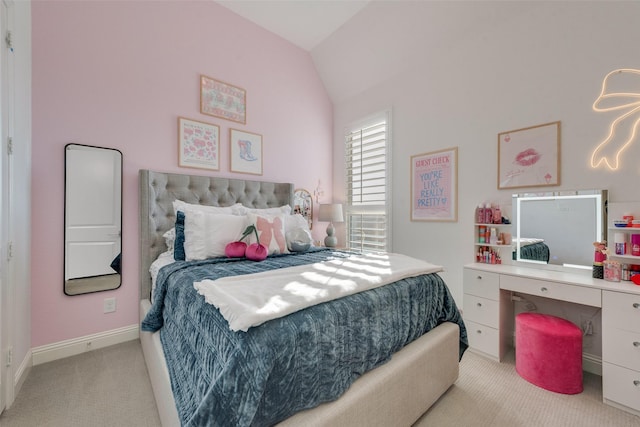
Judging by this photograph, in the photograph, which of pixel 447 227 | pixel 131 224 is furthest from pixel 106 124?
pixel 447 227

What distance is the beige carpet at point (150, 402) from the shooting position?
4.77ft

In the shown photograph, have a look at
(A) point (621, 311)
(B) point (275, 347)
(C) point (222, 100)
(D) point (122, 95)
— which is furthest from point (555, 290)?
(D) point (122, 95)

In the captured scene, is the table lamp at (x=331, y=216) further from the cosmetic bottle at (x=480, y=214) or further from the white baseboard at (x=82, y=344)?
the white baseboard at (x=82, y=344)

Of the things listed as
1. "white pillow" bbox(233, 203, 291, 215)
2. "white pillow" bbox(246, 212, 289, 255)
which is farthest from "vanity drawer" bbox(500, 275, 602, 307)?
"white pillow" bbox(233, 203, 291, 215)

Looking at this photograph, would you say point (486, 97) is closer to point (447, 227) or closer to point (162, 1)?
point (447, 227)

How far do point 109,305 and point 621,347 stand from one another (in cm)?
359

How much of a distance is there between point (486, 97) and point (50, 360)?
4.18 meters

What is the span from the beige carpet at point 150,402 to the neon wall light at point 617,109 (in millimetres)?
1559

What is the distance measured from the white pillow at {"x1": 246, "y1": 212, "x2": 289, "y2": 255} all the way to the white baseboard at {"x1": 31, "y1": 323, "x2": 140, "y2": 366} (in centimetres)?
137

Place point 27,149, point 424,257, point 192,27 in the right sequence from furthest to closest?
point 424,257 < point 192,27 < point 27,149

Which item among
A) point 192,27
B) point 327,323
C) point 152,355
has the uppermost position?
point 192,27

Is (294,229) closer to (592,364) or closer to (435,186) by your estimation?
(435,186)

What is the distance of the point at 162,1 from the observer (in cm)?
250

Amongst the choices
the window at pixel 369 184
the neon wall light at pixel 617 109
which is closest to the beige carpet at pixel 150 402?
the neon wall light at pixel 617 109
